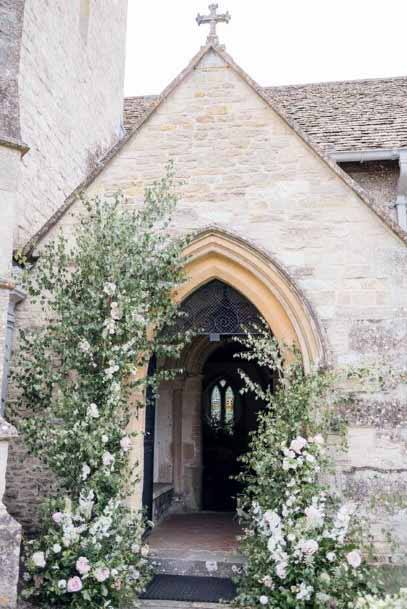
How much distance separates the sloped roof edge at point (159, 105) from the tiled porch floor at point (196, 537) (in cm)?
360

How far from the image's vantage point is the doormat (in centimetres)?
491

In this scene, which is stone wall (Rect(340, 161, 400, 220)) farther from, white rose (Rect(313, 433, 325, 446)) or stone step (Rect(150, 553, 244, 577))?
stone step (Rect(150, 553, 244, 577))

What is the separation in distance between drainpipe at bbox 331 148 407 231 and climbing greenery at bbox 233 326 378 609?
3.48m

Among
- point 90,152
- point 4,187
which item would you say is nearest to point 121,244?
point 4,187

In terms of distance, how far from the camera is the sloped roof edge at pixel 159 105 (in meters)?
5.37

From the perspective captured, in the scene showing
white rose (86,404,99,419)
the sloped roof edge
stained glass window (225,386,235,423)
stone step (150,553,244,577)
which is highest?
the sloped roof edge

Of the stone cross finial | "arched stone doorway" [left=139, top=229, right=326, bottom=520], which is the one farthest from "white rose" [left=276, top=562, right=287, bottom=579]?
the stone cross finial

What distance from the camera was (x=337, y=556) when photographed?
4352 mm

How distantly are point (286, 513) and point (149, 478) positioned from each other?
2.40m

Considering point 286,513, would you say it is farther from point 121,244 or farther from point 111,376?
point 121,244

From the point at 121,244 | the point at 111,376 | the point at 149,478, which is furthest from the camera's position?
the point at 149,478

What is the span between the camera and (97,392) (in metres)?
4.82

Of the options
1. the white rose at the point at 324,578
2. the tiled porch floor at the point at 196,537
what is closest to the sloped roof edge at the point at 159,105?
the white rose at the point at 324,578

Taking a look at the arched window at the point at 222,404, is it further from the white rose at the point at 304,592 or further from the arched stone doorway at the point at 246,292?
the white rose at the point at 304,592
